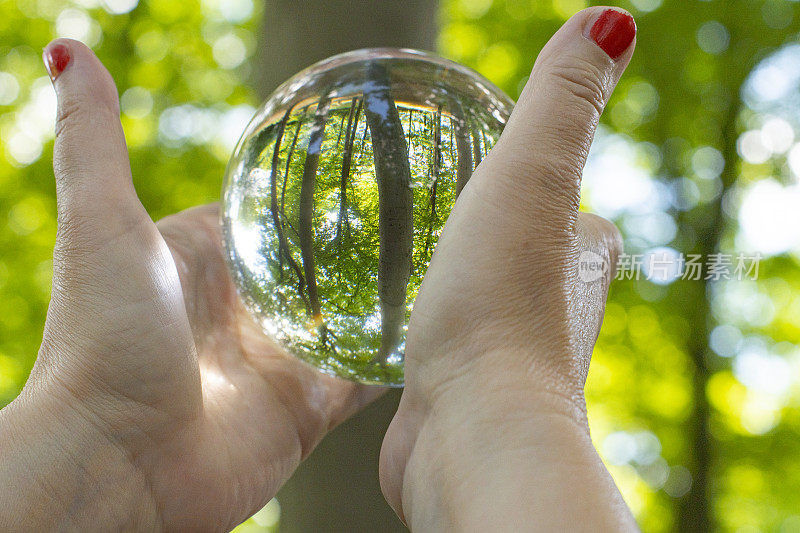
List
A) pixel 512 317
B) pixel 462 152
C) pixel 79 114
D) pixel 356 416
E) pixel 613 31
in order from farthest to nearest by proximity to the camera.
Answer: pixel 356 416 < pixel 79 114 < pixel 462 152 < pixel 613 31 < pixel 512 317

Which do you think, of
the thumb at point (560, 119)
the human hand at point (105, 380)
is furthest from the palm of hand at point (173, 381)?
the thumb at point (560, 119)

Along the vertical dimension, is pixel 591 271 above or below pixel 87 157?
below

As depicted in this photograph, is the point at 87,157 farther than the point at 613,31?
Yes

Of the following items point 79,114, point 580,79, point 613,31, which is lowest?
point 79,114

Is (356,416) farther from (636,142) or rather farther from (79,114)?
(636,142)

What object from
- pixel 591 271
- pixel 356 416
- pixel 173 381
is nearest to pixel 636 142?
pixel 356 416

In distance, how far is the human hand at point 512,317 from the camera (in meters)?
1.52

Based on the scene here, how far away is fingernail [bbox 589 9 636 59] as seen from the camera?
1.72 m

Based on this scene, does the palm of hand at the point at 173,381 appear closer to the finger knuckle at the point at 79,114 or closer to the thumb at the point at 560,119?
the finger knuckle at the point at 79,114

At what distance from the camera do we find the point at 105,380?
6.70 feet

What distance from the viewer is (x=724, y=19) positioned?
8562 mm

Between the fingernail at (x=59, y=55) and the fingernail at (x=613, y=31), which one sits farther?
the fingernail at (x=59, y=55)

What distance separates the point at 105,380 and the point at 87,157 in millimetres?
696

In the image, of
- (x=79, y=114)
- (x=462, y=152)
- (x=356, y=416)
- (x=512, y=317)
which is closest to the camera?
(x=512, y=317)
